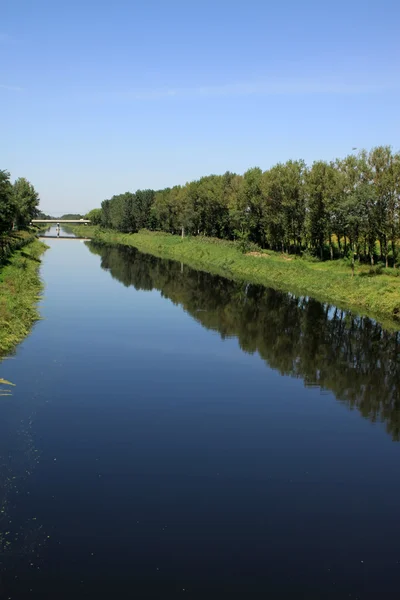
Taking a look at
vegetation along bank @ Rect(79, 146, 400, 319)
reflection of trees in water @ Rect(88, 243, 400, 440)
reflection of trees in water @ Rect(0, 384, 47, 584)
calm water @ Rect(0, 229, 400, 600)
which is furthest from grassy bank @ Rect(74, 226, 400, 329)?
reflection of trees in water @ Rect(0, 384, 47, 584)

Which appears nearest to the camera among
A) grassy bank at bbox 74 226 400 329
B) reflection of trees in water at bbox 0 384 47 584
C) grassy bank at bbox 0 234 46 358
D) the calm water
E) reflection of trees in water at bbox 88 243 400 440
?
the calm water

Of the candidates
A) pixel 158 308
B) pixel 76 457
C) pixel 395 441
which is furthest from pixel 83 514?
pixel 158 308

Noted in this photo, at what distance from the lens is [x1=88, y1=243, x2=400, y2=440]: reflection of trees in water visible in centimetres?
2595

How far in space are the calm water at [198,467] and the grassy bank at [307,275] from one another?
11.9m

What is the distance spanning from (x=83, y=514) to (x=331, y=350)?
22024 millimetres

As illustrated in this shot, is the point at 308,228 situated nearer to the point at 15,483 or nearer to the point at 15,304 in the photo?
the point at 15,304

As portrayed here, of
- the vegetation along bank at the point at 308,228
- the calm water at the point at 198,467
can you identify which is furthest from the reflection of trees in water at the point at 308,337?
the vegetation along bank at the point at 308,228

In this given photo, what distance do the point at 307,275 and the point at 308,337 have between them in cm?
2660

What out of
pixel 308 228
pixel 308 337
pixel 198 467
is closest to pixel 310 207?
pixel 308 228

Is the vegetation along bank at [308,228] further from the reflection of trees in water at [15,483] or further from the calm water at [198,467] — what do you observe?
the reflection of trees in water at [15,483]

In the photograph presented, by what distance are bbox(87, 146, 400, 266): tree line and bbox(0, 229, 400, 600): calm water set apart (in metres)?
24.9

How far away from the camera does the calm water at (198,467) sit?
479 inches

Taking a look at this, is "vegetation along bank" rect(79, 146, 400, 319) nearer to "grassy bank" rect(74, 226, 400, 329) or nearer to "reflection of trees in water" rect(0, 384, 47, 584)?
"grassy bank" rect(74, 226, 400, 329)

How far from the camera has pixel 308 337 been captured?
3656 centimetres
